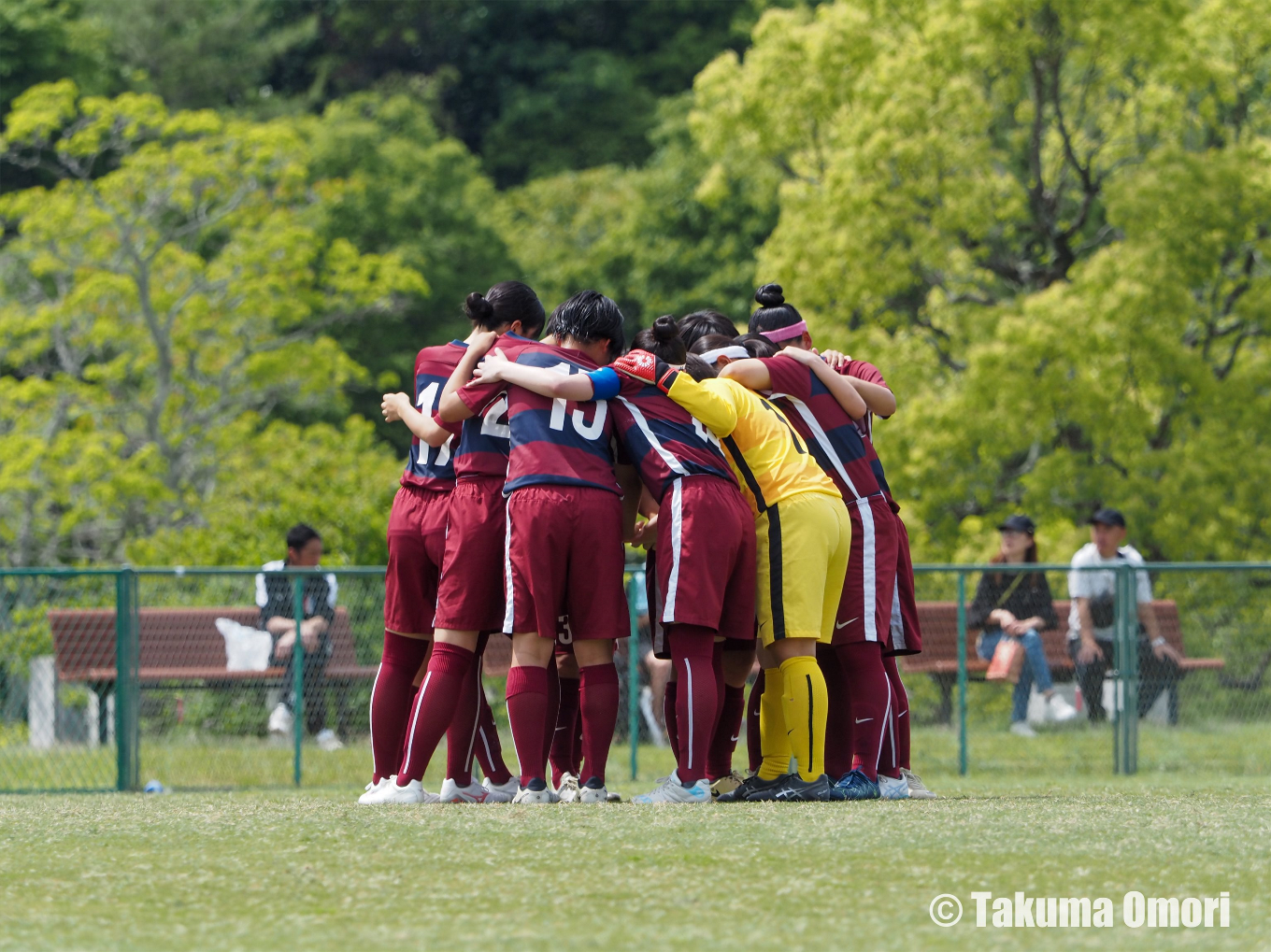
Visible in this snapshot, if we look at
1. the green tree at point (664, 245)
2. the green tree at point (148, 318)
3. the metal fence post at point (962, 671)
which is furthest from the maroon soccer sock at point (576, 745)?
the green tree at point (664, 245)

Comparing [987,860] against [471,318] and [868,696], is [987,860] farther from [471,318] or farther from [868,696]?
[471,318]

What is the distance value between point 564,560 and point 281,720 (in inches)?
193

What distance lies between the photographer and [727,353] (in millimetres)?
6562

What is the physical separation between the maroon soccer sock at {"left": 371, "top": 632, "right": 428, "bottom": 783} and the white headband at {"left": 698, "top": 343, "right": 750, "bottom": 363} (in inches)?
62.8

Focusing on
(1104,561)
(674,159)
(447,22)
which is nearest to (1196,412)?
(1104,561)

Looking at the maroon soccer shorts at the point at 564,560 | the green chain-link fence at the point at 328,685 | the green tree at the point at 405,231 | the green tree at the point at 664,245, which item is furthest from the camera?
the green tree at the point at 405,231

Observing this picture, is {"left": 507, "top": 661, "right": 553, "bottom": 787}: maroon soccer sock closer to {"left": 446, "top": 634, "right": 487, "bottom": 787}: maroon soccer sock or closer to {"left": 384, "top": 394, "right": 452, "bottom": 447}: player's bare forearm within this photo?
{"left": 446, "top": 634, "right": 487, "bottom": 787}: maroon soccer sock

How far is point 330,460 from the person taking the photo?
21141 mm

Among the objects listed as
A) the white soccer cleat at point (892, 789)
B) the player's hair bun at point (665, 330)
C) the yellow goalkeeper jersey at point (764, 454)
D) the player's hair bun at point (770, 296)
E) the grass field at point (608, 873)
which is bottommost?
the white soccer cleat at point (892, 789)

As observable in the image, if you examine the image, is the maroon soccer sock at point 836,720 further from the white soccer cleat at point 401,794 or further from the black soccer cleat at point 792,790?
the white soccer cleat at point 401,794

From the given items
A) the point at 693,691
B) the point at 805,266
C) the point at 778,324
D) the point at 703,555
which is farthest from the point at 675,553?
the point at 805,266

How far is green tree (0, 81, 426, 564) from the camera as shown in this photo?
73.7 ft

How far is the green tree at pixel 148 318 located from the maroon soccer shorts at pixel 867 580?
16.6m

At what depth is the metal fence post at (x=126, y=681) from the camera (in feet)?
32.8
